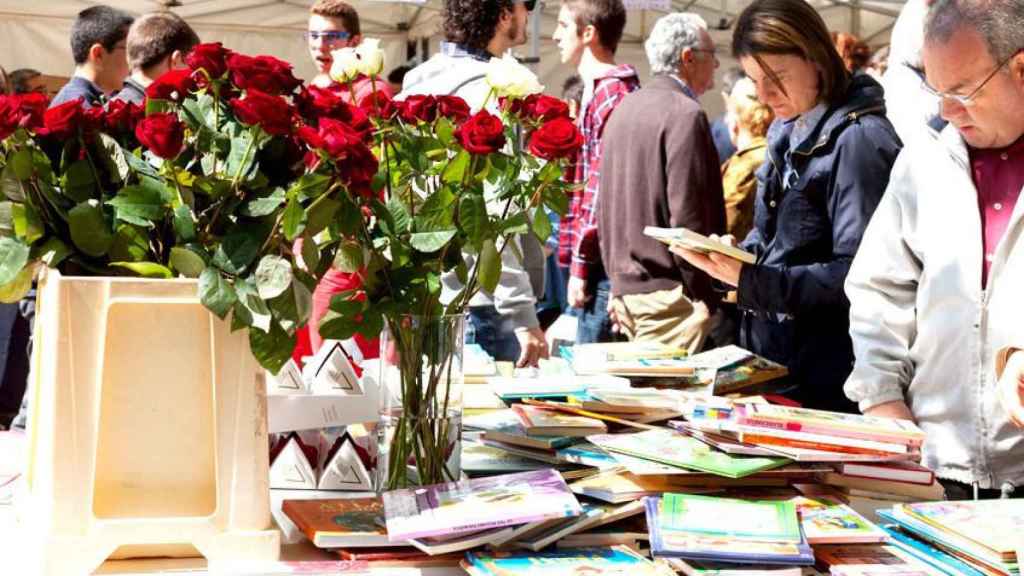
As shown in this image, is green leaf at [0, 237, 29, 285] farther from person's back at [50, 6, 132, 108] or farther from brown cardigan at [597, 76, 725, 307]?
person's back at [50, 6, 132, 108]

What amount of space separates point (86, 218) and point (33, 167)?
0.24 feet

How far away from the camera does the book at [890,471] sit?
1.52 m

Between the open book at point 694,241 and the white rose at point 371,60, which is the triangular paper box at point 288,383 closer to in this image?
the white rose at point 371,60

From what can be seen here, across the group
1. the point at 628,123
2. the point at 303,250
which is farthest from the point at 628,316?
the point at 303,250

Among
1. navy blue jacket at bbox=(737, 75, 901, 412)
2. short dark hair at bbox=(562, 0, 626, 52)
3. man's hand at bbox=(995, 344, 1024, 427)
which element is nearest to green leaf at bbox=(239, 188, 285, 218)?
man's hand at bbox=(995, 344, 1024, 427)

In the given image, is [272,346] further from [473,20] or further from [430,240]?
[473,20]

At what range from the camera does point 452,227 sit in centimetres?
139

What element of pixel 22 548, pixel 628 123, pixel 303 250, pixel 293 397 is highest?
pixel 628 123

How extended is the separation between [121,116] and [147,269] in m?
0.19

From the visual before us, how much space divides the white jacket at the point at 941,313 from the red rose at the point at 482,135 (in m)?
0.94

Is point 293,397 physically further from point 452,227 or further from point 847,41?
point 847,41

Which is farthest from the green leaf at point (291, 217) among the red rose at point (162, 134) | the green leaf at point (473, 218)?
the green leaf at point (473, 218)

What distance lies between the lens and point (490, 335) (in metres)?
2.95

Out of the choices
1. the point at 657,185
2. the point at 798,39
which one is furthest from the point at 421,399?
the point at 657,185
